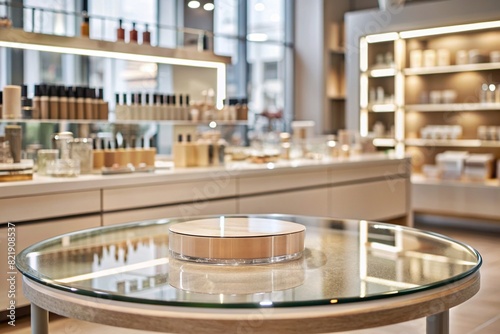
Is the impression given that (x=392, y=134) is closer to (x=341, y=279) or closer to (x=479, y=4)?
(x=479, y=4)

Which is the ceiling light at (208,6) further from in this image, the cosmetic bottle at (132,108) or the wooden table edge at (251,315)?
the wooden table edge at (251,315)

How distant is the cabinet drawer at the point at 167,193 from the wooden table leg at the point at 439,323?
219cm

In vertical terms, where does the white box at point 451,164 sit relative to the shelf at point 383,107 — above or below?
below

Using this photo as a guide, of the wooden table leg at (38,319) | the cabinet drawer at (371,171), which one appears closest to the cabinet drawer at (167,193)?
the cabinet drawer at (371,171)

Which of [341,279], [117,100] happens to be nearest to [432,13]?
[117,100]

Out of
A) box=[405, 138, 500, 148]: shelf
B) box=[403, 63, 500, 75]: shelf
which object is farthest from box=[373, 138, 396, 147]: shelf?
box=[403, 63, 500, 75]: shelf

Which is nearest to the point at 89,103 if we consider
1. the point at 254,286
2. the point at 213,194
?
the point at 213,194

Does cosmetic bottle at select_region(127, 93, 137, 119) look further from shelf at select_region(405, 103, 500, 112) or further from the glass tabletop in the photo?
shelf at select_region(405, 103, 500, 112)

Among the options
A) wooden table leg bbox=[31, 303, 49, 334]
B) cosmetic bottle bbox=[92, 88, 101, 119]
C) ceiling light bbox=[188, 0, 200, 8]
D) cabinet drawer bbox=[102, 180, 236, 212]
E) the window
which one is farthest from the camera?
the window

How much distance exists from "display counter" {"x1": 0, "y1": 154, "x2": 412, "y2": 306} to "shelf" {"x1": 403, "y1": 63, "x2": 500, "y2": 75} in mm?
1301

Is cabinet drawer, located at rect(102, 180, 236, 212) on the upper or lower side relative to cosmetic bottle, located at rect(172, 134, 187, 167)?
lower

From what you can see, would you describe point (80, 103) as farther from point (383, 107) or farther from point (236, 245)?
point (383, 107)

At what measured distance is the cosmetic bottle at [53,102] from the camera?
3.72 meters

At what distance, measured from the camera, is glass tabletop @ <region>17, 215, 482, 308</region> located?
4.68ft
